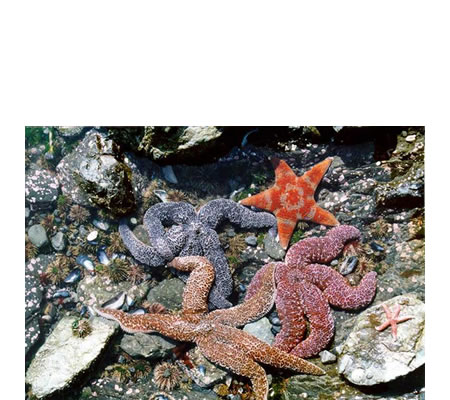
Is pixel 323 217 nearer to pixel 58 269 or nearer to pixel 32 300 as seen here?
pixel 58 269

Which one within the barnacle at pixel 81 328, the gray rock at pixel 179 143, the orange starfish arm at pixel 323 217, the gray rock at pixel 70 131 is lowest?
the barnacle at pixel 81 328

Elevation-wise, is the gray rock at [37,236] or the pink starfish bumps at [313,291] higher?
the gray rock at [37,236]

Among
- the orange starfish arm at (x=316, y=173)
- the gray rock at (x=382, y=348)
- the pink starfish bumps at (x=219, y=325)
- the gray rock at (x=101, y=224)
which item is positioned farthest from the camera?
the gray rock at (x=101, y=224)

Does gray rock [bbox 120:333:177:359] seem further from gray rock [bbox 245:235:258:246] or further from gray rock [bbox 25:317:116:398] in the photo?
gray rock [bbox 245:235:258:246]

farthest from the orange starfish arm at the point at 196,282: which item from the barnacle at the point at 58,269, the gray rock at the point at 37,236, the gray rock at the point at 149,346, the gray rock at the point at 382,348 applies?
the gray rock at the point at 382,348

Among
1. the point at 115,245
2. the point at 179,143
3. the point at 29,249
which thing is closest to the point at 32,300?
the point at 29,249

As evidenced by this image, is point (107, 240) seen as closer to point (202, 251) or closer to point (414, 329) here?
point (202, 251)

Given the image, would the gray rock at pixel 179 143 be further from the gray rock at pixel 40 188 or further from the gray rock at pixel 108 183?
the gray rock at pixel 40 188

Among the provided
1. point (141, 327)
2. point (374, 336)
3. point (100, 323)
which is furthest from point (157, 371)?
point (374, 336)
